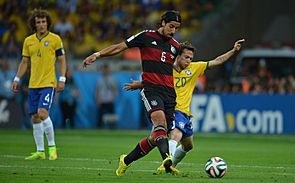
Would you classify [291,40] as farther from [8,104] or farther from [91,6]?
[8,104]

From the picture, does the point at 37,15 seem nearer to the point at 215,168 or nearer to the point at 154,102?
the point at 154,102

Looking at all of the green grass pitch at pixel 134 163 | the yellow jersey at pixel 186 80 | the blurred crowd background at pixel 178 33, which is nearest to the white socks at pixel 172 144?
the green grass pitch at pixel 134 163

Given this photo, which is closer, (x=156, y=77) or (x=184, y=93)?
(x=156, y=77)

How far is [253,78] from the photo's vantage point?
28031 millimetres

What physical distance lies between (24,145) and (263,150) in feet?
17.4

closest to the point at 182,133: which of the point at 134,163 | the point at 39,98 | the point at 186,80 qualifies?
the point at 186,80

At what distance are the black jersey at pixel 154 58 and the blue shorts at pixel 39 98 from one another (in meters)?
3.79

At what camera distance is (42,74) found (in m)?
15.6

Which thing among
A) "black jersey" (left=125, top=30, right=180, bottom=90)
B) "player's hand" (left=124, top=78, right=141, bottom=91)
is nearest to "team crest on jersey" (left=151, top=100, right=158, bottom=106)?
"black jersey" (left=125, top=30, right=180, bottom=90)

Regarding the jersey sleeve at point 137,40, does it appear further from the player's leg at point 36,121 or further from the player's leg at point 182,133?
the player's leg at point 36,121

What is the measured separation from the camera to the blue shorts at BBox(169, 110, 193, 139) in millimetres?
12852

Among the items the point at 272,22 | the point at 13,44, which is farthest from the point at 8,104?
the point at 272,22

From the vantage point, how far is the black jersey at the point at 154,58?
1211 cm

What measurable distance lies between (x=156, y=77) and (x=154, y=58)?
0.27 m
